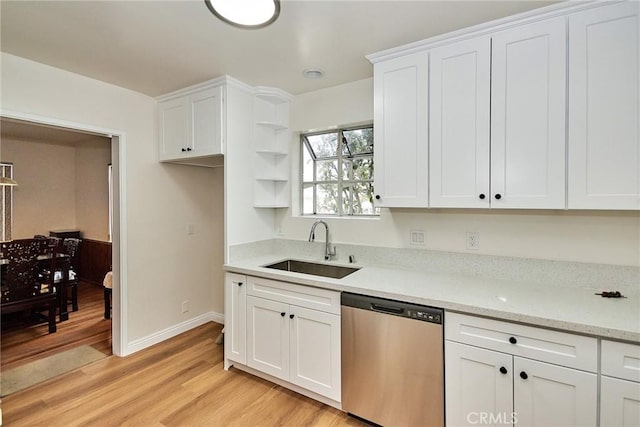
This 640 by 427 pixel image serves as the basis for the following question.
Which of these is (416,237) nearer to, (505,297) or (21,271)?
(505,297)

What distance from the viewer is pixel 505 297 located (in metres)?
1.64

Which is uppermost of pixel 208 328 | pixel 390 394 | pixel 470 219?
pixel 470 219

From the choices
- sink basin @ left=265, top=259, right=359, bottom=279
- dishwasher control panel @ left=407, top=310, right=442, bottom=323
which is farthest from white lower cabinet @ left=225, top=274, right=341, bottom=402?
dishwasher control panel @ left=407, top=310, right=442, bottom=323

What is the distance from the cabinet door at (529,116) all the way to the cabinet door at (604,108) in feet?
0.18

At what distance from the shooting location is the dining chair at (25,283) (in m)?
3.12

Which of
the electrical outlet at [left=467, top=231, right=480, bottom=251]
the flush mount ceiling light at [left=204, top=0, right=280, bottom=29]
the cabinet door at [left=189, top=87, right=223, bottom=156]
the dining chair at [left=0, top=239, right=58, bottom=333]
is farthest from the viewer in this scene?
the dining chair at [left=0, top=239, right=58, bottom=333]

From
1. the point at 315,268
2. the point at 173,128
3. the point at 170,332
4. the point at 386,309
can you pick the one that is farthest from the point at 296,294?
the point at 173,128

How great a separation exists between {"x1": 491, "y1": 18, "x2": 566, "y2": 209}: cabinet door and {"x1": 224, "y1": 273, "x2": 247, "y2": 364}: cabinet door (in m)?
1.90

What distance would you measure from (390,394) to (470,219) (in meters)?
1.26

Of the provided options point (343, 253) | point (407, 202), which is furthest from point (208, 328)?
point (407, 202)

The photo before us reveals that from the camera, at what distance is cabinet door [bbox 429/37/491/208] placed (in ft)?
5.91

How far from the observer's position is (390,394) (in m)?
1.77

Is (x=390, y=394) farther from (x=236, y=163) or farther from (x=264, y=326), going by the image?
(x=236, y=163)

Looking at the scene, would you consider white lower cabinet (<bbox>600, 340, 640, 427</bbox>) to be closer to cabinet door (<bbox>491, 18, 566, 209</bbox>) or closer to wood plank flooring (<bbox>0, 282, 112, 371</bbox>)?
cabinet door (<bbox>491, 18, 566, 209</bbox>)
